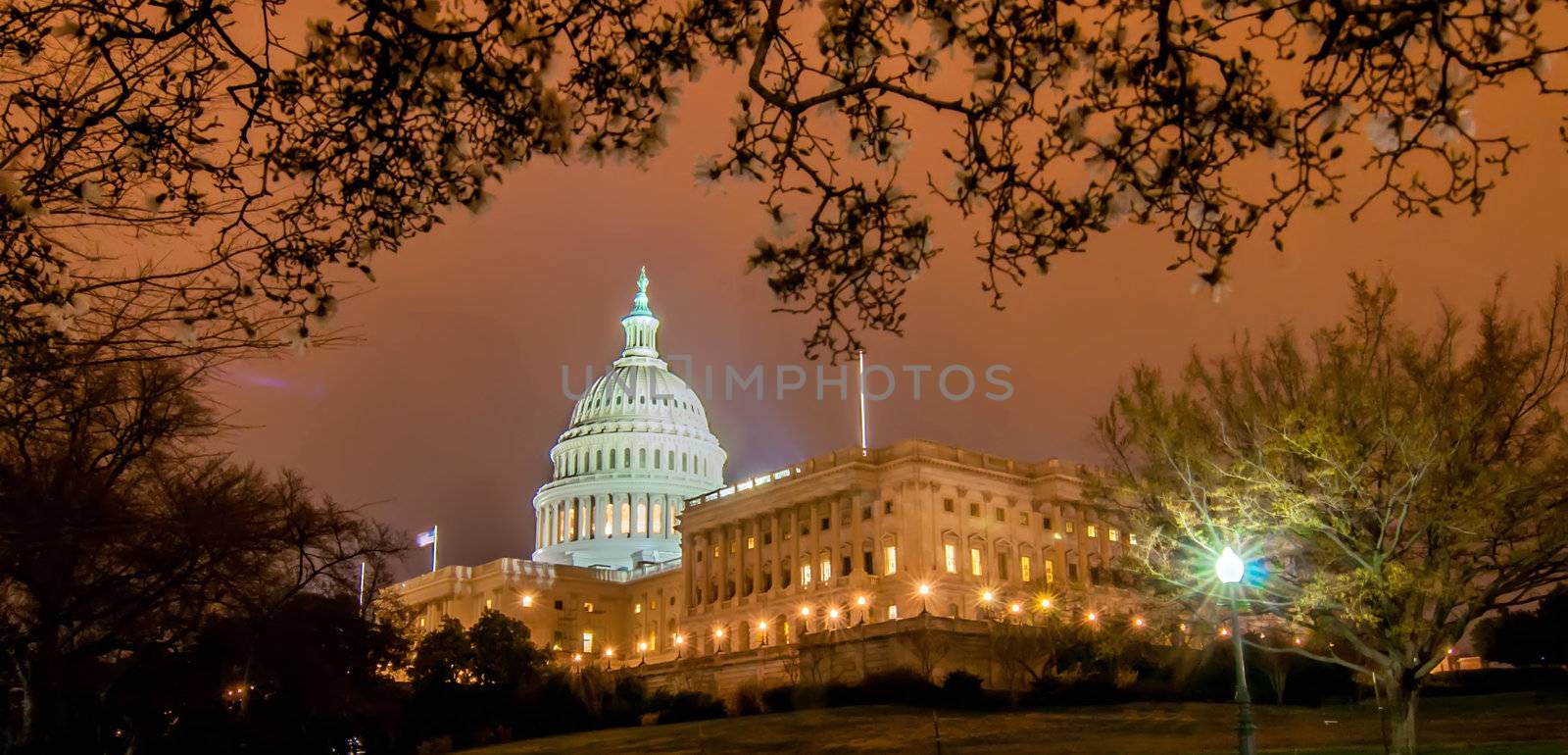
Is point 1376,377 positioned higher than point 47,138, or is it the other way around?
point 1376,377

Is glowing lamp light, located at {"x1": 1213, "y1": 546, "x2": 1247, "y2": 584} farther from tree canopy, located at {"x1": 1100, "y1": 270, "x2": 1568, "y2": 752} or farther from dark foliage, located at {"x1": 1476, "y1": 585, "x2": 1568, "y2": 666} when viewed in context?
dark foliage, located at {"x1": 1476, "y1": 585, "x2": 1568, "y2": 666}

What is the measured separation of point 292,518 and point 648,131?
21.7m

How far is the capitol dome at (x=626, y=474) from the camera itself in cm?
14750

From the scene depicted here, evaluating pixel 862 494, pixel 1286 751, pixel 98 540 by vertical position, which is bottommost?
pixel 1286 751

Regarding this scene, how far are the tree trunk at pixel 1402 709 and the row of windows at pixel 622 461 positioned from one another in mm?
122477

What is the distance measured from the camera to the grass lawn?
3766 centimetres

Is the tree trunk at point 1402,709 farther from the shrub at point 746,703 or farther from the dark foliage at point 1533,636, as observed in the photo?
the dark foliage at point 1533,636

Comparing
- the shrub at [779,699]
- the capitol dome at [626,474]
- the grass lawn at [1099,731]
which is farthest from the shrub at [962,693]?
the capitol dome at [626,474]

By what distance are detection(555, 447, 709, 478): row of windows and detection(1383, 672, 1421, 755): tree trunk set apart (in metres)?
122

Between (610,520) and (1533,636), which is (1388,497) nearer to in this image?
(1533,636)

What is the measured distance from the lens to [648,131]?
31.6 ft

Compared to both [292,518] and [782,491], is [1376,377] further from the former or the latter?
[782,491]

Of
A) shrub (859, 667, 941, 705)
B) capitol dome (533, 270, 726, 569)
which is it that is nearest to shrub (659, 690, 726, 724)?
shrub (859, 667, 941, 705)

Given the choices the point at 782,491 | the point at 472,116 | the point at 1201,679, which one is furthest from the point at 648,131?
the point at 782,491
